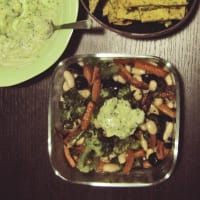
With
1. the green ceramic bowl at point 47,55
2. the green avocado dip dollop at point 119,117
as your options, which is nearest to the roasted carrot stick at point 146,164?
the green avocado dip dollop at point 119,117

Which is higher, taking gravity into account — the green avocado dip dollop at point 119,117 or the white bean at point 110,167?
the green avocado dip dollop at point 119,117

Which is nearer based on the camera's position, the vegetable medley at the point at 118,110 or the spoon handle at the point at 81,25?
the spoon handle at the point at 81,25

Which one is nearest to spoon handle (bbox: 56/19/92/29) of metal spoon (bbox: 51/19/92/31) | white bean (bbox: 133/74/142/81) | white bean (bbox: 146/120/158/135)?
metal spoon (bbox: 51/19/92/31)

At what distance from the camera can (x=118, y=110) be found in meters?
1.30

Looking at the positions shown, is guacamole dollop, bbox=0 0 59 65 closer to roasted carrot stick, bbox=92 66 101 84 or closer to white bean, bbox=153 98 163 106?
roasted carrot stick, bbox=92 66 101 84

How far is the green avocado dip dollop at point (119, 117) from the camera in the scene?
1.30 meters

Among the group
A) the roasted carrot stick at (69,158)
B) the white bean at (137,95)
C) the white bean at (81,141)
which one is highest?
the white bean at (137,95)

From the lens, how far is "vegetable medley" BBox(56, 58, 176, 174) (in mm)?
1327

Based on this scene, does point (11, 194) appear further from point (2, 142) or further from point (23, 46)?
point (23, 46)

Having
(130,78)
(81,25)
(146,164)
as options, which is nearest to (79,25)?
(81,25)

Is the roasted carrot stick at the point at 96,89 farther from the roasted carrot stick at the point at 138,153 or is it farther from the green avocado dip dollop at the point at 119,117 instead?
the roasted carrot stick at the point at 138,153

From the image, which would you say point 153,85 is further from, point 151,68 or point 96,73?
point 96,73

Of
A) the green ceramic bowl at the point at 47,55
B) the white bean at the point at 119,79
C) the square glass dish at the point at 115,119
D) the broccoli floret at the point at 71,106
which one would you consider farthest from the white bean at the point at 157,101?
the green ceramic bowl at the point at 47,55

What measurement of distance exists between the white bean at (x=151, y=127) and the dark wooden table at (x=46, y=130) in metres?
0.09
